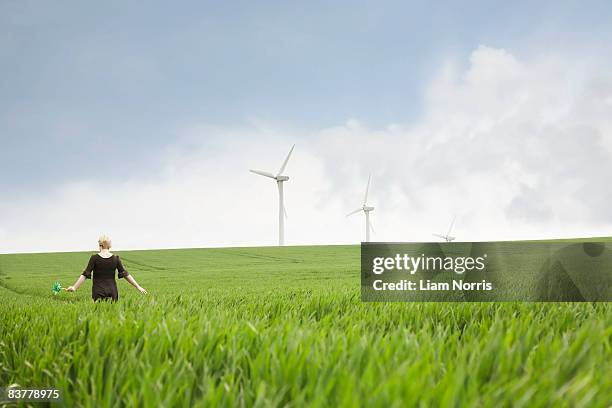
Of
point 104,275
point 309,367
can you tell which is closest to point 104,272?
point 104,275

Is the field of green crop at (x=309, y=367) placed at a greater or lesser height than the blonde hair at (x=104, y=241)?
lesser

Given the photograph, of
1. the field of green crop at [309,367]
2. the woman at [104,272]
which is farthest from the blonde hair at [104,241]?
the field of green crop at [309,367]

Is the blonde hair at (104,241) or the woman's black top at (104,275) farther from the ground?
the blonde hair at (104,241)

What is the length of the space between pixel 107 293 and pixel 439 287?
250 inches

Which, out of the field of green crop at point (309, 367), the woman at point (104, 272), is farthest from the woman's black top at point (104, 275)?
the field of green crop at point (309, 367)

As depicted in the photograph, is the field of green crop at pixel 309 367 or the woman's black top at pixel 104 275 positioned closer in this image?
the field of green crop at pixel 309 367

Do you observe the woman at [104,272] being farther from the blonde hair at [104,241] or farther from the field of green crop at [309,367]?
the field of green crop at [309,367]

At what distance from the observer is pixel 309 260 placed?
1993 inches

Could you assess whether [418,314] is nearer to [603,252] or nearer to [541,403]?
[541,403]

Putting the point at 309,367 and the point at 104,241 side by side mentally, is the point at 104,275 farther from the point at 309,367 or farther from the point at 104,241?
the point at 309,367

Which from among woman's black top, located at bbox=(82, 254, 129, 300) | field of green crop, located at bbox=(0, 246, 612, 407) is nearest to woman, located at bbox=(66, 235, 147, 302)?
woman's black top, located at bbox=(82, 254, 129, 300)

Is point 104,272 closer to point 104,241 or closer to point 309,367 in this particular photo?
point 104,241

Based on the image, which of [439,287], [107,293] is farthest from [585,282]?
[107,293]

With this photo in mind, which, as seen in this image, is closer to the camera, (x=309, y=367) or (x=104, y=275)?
(x=309, y=367)
